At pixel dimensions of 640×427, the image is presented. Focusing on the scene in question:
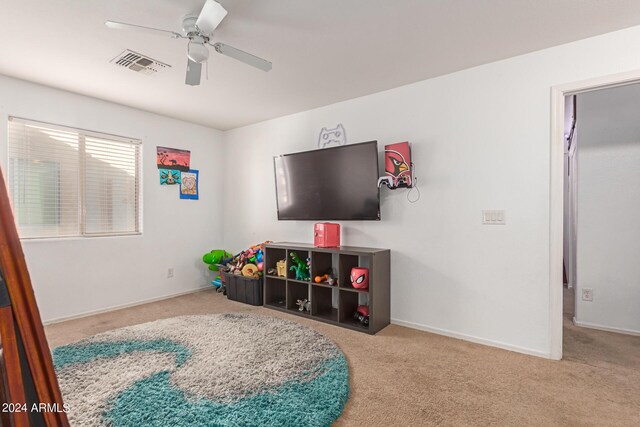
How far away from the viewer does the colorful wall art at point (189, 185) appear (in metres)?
4.39

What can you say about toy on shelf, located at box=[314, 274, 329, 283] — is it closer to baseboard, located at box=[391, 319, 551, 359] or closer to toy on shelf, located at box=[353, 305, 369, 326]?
toy on shelf, located at box=[353, 305, 369, 326]

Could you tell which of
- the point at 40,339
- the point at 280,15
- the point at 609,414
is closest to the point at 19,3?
the point at 280,15

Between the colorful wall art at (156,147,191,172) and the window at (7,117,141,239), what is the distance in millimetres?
253

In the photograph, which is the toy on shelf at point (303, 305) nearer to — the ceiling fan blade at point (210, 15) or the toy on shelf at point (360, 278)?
the toy on shelf at point (360, 278)

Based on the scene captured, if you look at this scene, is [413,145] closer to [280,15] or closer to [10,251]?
[280,15]

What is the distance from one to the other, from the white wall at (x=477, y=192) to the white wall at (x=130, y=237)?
2265 mm

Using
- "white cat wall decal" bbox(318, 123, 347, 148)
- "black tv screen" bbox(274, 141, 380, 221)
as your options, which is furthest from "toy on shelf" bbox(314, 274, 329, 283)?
"white cat wall decal" bbox(318, 123, 347, 148)

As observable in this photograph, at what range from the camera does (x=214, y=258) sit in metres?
4.40

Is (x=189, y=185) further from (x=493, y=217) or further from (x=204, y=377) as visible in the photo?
(x=493, y=217)

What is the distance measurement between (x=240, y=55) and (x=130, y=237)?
2.77 meters

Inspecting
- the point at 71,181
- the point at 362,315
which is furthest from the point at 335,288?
the point at 71,181

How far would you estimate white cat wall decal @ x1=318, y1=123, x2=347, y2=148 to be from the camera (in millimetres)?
3629

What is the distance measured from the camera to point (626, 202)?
2.95 meters

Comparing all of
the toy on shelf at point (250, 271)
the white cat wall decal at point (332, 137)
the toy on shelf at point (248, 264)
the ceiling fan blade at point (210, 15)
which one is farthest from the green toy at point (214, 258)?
the ceiling fan blade at point (210, 15)
